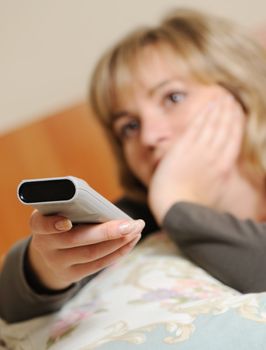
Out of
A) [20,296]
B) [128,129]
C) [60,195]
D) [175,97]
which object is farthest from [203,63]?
[60,195]

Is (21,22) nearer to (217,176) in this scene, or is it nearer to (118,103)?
(118,103)

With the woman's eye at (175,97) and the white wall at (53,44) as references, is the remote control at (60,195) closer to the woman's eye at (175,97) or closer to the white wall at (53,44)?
the woman's eye at (175,97)

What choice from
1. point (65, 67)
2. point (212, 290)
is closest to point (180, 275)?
point (212, 290)

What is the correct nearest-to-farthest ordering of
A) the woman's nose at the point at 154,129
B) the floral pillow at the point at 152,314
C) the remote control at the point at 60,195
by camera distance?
1. the remote control at the point at 60,195
2. the floral pillow at the point at 152,314
3. the woman's nose at the point at 154,129

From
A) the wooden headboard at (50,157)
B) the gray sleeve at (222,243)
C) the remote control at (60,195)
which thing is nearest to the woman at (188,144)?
the gray sleeve at (222,243)

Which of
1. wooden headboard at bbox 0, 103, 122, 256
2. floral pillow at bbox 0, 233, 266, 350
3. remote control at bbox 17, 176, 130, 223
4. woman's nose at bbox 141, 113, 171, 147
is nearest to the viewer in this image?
remote control at bbox 17, 176, 130, 223

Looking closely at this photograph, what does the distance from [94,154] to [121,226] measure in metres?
0.89

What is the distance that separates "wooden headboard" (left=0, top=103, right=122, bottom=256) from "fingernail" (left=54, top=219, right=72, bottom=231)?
2.70 feet

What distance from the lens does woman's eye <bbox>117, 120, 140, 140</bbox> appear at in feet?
3.25

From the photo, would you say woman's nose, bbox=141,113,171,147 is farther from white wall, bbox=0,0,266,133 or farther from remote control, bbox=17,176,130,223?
remote control, bbox=17,176,130,223

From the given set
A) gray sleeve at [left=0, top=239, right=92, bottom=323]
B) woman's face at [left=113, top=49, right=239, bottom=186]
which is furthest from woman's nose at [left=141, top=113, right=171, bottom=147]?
gray sleeve at [left=0, top=239, right=92, bottom=323]

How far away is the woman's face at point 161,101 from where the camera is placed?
92 centimetres

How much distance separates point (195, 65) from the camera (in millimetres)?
951

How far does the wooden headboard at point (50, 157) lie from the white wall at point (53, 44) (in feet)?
0.16
